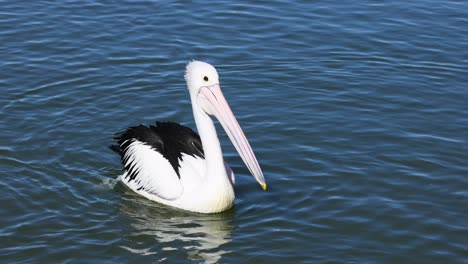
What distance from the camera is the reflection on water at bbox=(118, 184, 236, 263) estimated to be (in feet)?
25.7

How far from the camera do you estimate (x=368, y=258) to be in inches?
302

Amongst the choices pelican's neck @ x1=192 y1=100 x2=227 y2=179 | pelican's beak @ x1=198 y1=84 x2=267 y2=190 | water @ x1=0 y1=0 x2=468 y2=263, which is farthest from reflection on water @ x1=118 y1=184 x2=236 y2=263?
pelican's beak @ x1=198 y1=84 x2=267 y2=190

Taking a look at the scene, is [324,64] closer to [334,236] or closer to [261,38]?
[261,38]

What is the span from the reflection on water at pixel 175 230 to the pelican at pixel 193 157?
93mm

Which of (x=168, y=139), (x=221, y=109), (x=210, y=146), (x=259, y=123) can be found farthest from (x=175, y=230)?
(x=259, y=123)

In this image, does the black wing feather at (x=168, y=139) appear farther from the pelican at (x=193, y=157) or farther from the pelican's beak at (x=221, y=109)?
the pelican's beak at (x=221, y=109)

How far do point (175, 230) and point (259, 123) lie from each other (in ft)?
8.01

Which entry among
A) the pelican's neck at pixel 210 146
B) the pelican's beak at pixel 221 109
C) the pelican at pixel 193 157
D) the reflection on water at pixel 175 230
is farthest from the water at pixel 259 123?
the pelican's beak at pixel 221 109

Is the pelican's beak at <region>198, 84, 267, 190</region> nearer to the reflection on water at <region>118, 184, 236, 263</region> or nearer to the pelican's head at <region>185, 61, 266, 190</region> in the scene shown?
the pelican's head at <region>185, 61, 266, 190</region>

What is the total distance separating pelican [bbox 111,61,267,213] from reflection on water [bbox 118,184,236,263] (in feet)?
0.31

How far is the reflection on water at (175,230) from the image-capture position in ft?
25.7

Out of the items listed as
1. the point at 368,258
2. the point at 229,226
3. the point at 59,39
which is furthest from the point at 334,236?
the point at 59,39

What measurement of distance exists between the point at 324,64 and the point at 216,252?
4593mm

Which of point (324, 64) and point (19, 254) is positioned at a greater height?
point (324, 64)
